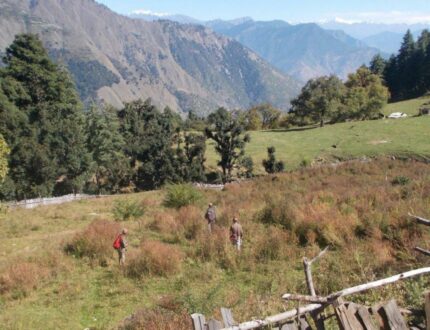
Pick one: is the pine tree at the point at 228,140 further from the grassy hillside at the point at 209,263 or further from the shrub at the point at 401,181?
the grassy hillside at the point at 209,263

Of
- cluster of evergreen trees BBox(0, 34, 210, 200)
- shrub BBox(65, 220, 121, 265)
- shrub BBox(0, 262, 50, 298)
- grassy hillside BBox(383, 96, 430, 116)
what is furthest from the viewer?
grassy hillside BBox(383, 96, 430, 116)

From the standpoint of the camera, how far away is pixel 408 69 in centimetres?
10612

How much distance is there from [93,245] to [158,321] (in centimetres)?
847

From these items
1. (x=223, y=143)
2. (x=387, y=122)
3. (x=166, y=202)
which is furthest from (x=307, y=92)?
(x=166, y=202)

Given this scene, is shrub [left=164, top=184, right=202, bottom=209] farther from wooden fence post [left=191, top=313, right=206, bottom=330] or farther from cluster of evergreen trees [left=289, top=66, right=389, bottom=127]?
cluster of evergreen trees [left=289, top=66, right=389, bottom=127]

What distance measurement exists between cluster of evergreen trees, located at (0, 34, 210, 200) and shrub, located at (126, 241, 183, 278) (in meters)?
37.0

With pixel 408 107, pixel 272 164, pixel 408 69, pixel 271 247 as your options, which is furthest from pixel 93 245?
pixel 408 69

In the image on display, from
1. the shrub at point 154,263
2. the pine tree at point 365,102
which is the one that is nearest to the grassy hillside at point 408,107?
the pine tree at point 365,102

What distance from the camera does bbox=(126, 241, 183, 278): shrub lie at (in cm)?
1437

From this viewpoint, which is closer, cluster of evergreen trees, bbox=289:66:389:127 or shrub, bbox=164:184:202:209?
shrub, bbox=164:184:202:209

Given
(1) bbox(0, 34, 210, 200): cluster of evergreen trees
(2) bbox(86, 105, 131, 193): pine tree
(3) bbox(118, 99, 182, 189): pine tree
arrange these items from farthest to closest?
(3) bbox(118, 99, 182, 189): pine tree → (2) bbox(86, 105, 131, 193): pine tree → (1) bbox(0, 34, 210, 200): cluster of evergreen trees

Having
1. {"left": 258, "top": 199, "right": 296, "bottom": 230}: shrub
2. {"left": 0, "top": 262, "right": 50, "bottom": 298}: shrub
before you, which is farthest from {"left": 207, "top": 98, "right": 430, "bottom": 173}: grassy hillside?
{"left": 0, "top": 262, "right": 50, "bottom": 298}: shrub

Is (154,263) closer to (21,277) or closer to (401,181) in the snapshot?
(21,277)

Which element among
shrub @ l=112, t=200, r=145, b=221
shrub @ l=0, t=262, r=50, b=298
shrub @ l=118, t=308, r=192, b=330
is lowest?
shrub @ l=112, t=200, r=145, b=221
